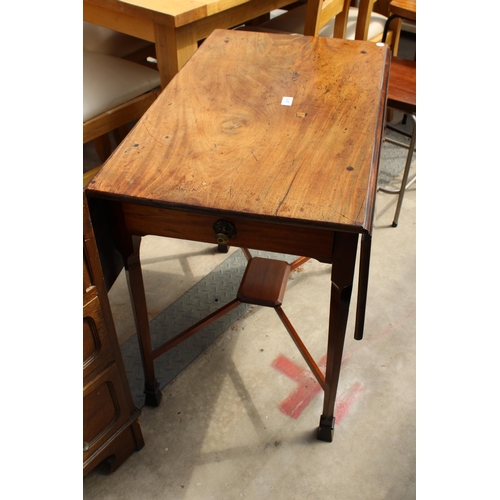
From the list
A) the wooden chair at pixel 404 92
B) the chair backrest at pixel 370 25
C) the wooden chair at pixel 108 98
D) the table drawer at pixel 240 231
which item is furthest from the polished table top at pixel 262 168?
the chair backrest at pixel 370 25

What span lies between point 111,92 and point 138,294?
90 centimetres

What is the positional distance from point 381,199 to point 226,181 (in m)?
1.39

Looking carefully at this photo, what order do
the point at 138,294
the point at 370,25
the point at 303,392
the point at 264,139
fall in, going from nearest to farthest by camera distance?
the point at 264,139 < the point at 138,294 < the point at 303,392 < the point at 370,25

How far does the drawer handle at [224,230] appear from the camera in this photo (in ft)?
3.26

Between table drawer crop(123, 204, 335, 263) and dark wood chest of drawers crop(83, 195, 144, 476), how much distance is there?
139mm

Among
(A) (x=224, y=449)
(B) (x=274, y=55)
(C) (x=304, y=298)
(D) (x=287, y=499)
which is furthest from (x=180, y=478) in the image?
(B) (x=274, y=55)

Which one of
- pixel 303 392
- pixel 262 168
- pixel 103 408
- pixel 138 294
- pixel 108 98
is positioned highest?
pixel 262 168

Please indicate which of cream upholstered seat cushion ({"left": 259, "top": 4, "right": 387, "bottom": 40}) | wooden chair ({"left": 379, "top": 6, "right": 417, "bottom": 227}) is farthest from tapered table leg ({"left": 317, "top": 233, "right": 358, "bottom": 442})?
cream upholstered seat cushion ({"left": 259, "top": 4, "right": 387, "bottom": 40})

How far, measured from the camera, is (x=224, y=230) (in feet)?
3.28

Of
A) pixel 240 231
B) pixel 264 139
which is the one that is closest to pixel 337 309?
pixel 240 231

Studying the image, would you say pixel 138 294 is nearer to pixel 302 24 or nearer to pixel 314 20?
pixel 314 20

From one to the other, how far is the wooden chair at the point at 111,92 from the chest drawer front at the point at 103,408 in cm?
92

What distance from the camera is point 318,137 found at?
3.66 ft

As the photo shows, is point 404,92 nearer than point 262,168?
No
